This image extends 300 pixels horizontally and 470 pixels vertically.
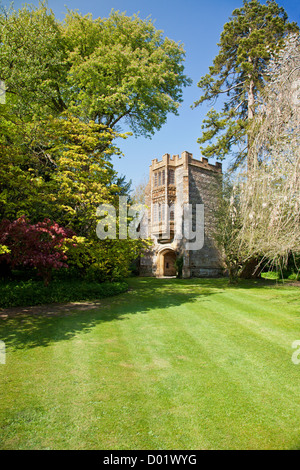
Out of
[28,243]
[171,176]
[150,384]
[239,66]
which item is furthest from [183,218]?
[150,384]

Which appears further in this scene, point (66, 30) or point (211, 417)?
point (66, 30)

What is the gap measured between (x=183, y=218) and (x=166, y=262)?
512cm

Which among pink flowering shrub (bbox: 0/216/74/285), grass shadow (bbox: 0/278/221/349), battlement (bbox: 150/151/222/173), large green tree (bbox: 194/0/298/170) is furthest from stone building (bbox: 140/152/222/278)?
pink flowering shrub (bbox: 0/216/74/285)

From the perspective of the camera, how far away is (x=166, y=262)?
26.4 metres

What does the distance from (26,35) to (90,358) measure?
15295mm

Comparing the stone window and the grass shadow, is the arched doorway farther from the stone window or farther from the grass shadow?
the grass shadow

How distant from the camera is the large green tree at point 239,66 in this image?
55.3 ft

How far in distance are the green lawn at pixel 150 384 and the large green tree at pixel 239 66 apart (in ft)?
43.4

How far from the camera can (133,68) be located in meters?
14.3

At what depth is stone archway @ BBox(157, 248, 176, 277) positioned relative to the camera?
25719 millimetres

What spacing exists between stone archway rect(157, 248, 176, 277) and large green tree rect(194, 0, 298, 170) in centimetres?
1053
